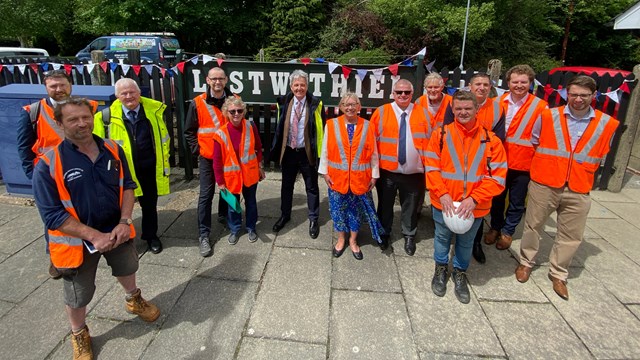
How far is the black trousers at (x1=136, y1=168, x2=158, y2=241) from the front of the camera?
144 inches

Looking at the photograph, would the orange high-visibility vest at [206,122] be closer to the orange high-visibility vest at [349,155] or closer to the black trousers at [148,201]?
the black trousers at [148,201]

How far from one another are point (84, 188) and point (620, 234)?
222 inches

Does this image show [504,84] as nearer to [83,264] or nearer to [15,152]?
[83,264]

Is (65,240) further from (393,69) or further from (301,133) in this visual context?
(393,69)

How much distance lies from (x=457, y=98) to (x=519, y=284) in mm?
1859

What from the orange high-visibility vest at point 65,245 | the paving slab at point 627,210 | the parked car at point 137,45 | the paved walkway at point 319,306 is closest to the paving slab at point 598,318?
the paved walkway at point 319,306

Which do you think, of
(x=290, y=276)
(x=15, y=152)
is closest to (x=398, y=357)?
(x=290, y=276)

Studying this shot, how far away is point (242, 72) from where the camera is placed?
5551mm

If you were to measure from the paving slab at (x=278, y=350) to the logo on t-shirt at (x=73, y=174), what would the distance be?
156 cm

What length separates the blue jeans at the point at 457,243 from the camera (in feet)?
9.97

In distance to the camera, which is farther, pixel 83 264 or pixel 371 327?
pixel 371 327

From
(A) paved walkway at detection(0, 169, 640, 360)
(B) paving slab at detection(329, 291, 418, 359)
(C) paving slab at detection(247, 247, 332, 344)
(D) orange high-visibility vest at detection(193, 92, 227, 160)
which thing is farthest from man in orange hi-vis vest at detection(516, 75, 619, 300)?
(D) orange high-visibility vest at detection(193, 92, 227, 160)

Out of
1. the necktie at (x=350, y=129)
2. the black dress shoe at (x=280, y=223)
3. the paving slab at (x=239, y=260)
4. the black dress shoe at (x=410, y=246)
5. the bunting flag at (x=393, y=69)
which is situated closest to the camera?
the paving slab at (x=239, y=260)

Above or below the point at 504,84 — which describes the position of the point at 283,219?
below
